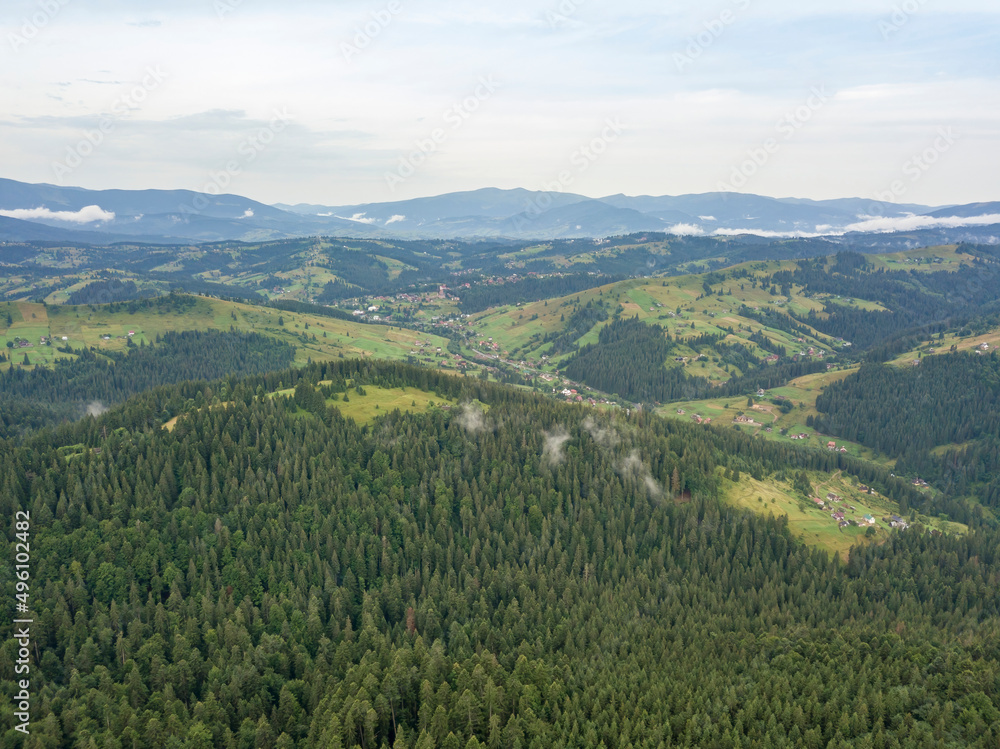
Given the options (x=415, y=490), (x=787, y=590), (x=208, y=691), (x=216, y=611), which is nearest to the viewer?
(x=208, y=691)

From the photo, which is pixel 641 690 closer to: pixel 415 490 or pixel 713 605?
pixel 713 605

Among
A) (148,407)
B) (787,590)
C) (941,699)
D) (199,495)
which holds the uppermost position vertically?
(148,407)

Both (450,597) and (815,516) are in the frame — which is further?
(815,516)

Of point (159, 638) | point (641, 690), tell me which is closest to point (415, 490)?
point (159, 638)

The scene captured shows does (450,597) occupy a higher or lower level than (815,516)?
higher

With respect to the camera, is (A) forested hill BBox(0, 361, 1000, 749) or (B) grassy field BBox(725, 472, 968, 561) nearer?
(A) forested hill BBox(0, 361, 1000, 749)

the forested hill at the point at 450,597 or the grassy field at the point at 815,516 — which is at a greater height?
the forested hill at the point at 450,597

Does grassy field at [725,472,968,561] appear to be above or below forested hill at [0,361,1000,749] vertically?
below

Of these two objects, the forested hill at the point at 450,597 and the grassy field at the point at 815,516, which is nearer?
the forested hill at the point at 450,597
